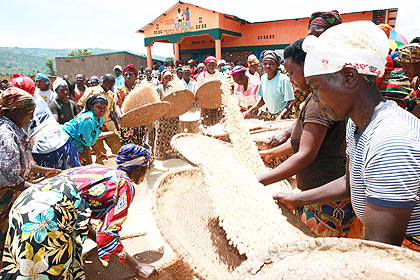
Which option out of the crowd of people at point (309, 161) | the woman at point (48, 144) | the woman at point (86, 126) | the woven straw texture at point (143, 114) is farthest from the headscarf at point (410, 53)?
the woman at point (48, 144)

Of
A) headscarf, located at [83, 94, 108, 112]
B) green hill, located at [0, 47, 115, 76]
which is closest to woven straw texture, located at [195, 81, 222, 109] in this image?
headscarf, located at [83, 94, 108, 112]


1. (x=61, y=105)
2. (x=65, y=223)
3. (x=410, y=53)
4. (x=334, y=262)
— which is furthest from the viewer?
(x=61, y=105)

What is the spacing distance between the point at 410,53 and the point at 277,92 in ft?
4.94

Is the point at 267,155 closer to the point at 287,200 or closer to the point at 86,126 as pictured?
the point at 287,200

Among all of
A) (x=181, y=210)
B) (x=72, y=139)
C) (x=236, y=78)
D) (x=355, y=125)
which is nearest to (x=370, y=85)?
(x=355, y=125)

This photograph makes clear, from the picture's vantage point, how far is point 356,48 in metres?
0.86

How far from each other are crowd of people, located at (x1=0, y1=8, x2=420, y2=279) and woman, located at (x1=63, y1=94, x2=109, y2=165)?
0.01m

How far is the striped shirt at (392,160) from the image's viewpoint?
Result: 74 centimetres

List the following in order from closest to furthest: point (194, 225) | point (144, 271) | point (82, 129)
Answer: point (194, 225)
point (144, 271)
point (82, 129)

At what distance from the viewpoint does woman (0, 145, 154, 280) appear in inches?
59.9

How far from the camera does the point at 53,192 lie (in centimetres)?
159

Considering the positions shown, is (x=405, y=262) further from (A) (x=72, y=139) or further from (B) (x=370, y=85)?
(A) (x=72, y=139)

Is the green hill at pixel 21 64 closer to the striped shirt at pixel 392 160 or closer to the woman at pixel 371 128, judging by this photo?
the woman at pixel 371 128

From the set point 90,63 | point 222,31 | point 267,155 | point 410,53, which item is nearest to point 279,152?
point 267,155
